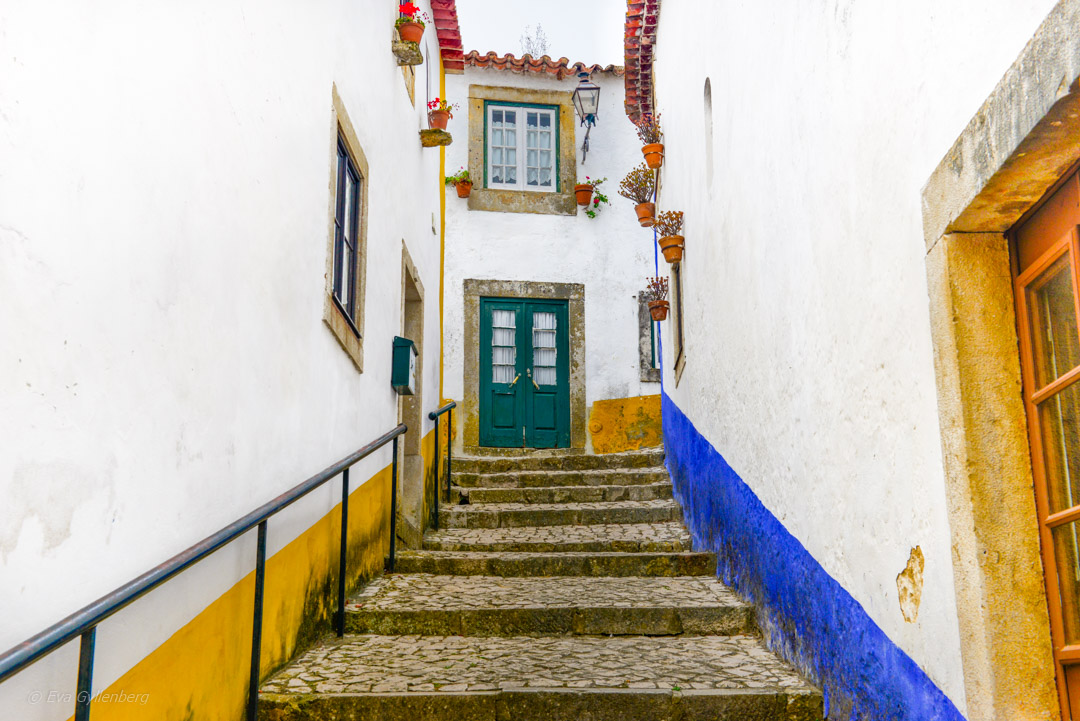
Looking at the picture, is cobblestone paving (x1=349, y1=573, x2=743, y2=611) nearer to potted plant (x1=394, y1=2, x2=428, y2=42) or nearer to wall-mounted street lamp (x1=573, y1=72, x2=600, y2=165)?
potted plant (x1=394, y1=2, x2=428, y2=42)

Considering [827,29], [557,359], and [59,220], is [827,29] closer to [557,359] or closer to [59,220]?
[59,220]

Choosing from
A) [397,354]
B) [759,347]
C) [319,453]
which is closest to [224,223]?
[319,453]

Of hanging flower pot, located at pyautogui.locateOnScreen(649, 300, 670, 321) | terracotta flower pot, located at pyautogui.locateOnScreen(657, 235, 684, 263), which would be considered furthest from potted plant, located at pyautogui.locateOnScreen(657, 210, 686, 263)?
hanging flower pot, located at pyautogui.locateOnScreen(649, 300, 670, 321)

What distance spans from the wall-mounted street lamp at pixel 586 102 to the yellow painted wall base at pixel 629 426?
9.56ft

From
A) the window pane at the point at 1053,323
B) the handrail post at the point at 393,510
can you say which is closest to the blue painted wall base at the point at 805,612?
the window pane at the point at 1053,323

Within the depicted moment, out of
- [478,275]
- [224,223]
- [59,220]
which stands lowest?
[59,220]

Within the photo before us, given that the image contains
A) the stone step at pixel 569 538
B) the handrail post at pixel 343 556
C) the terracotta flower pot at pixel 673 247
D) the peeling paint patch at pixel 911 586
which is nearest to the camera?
the peeling paint patch at pixel 911 586

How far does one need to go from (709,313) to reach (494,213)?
16.9ft

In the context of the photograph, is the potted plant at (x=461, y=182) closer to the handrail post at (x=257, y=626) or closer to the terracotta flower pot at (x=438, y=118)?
the terracotta flower pot at (x=438, y=118)

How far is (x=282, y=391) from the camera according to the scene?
3605 mm

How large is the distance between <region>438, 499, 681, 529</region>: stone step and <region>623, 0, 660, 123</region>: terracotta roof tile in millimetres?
4275

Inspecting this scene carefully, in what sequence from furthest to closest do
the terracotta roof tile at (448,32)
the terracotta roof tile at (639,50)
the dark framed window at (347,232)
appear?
the terracotta roof tile at (448,32) < the terracotta roof tile at (639,50) < the dark framed window at (347,232)

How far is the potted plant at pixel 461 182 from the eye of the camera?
33.8 feet

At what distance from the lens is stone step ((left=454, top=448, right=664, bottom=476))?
8.03 metres
